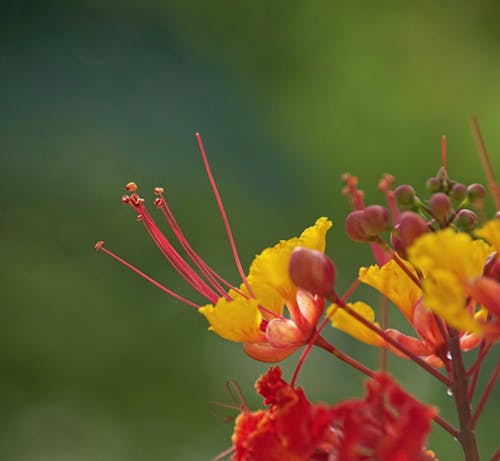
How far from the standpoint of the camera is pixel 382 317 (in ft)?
2.62

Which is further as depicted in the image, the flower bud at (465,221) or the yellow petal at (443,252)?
the flower bud at (465,221)

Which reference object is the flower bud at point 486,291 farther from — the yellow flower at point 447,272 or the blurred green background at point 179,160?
the blurred green background at point 179,160

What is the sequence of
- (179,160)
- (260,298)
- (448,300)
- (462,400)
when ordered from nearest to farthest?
(448,300) < (462,400) < (260,298) < (179,160)

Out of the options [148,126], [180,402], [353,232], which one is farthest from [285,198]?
[353,232]

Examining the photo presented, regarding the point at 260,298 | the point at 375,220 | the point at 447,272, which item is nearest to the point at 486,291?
the point at 447,272

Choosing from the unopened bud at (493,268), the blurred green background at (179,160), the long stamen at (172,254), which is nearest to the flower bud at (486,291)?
the unopened bud at (493,268)

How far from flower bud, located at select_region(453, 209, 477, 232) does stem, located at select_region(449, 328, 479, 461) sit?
0.10 metres

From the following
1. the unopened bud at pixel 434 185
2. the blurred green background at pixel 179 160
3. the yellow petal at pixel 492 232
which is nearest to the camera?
the yellow petal at pixel 492 232

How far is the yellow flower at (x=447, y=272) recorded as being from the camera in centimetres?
66

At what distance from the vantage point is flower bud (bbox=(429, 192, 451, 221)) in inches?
31.3

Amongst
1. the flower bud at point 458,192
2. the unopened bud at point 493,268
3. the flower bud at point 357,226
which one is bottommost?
the unopened bud at point 493,268

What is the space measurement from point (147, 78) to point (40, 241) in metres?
0.83

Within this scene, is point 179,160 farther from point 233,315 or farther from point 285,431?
point 285,431

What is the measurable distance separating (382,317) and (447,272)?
14cm
